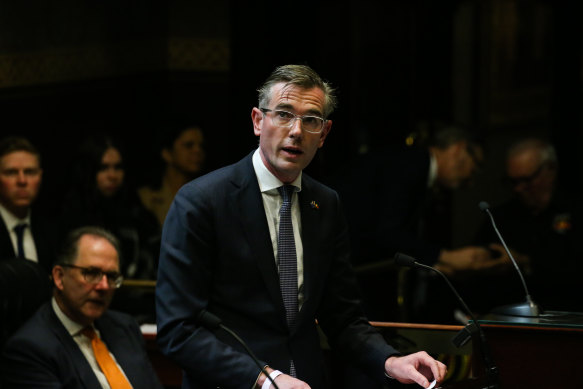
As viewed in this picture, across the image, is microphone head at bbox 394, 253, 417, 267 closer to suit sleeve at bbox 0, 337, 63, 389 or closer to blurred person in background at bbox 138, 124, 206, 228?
suit sleeve at bbox 0, 337, 63, 389

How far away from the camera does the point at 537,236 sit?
5246 millimetres

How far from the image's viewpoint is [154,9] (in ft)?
21.2

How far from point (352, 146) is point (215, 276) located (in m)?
3.89

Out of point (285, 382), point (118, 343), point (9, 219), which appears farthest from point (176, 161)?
point (285, 382)

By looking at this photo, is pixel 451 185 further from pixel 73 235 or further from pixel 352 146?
pixel 73 235

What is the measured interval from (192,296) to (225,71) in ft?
14.3

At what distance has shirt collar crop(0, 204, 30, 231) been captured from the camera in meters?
4.37

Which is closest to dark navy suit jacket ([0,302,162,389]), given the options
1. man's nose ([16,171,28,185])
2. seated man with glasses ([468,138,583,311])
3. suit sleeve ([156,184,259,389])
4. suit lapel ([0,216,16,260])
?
suit lapel ([0,216,16,260])

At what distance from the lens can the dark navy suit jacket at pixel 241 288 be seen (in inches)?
94.4

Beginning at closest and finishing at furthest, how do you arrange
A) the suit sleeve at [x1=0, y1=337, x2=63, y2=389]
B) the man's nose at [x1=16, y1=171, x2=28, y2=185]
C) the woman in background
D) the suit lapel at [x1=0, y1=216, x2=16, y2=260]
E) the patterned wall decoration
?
1. the suit sleeve at [x1=0, y1=337, x2=63, y2=389]
2. the suit lapel at [x1=0, y1=216, x2=16, y2=260]
3. the man's nose at [x1=16, y1=171, x2=28, y2=185]
4. the woman in background
5. the patterned wall decoration

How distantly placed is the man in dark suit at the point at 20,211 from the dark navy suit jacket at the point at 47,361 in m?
0.84

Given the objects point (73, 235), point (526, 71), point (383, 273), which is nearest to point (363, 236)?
point (383, 273)

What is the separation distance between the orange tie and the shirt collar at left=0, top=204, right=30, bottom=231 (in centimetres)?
88

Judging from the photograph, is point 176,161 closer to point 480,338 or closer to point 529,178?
point 529,178
